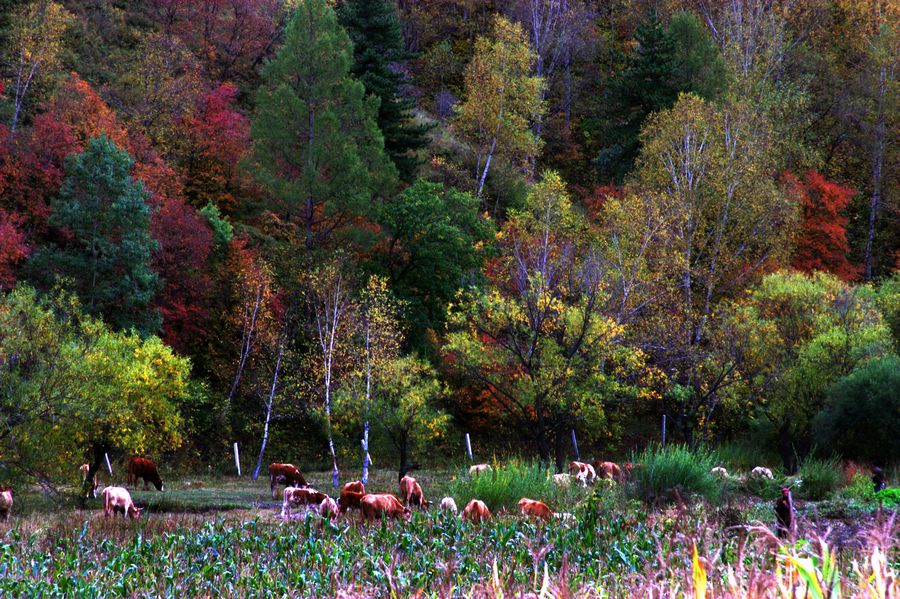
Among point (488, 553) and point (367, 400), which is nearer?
point (488, 553)

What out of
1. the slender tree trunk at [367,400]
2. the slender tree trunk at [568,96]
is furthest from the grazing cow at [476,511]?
the slender tree trunk at [568,96]

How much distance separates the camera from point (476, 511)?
1457 centimetres

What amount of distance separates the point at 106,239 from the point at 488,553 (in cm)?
2687

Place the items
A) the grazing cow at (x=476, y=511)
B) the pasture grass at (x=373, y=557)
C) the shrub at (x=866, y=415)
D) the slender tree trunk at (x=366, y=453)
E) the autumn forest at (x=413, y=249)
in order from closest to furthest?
1. the pasture grass at (x=373, y=557)
2. the grazing cow at (x=476, y=511)
3. the shrub at (x=866, y=415)
4. the autumn forest at (x=413, y=249)
5. the slender tree trunk at (x=366, y=453)

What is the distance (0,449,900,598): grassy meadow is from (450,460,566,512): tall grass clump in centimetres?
3

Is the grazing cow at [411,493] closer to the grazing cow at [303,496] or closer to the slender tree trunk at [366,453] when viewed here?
the grazing cow at [303,496]

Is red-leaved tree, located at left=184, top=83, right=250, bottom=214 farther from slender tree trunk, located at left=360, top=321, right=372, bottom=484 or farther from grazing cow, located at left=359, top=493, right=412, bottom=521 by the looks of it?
grazing cow, located at left=359, top=493, right=412, bottom=521

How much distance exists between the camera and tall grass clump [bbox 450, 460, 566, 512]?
53.9 feet

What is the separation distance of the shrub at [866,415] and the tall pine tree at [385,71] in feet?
85.2

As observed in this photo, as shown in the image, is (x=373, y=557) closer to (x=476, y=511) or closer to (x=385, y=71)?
(x=476, y=511)

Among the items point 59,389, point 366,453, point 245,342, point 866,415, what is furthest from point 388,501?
point 245,342

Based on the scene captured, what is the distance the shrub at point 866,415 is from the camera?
85.1 ft

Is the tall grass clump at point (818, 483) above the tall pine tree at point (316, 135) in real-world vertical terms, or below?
below

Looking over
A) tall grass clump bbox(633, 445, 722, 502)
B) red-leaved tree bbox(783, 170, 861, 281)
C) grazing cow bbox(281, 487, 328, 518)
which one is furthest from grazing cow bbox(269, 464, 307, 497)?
red-leaved tree bbox(783, 170, 861, 281)
